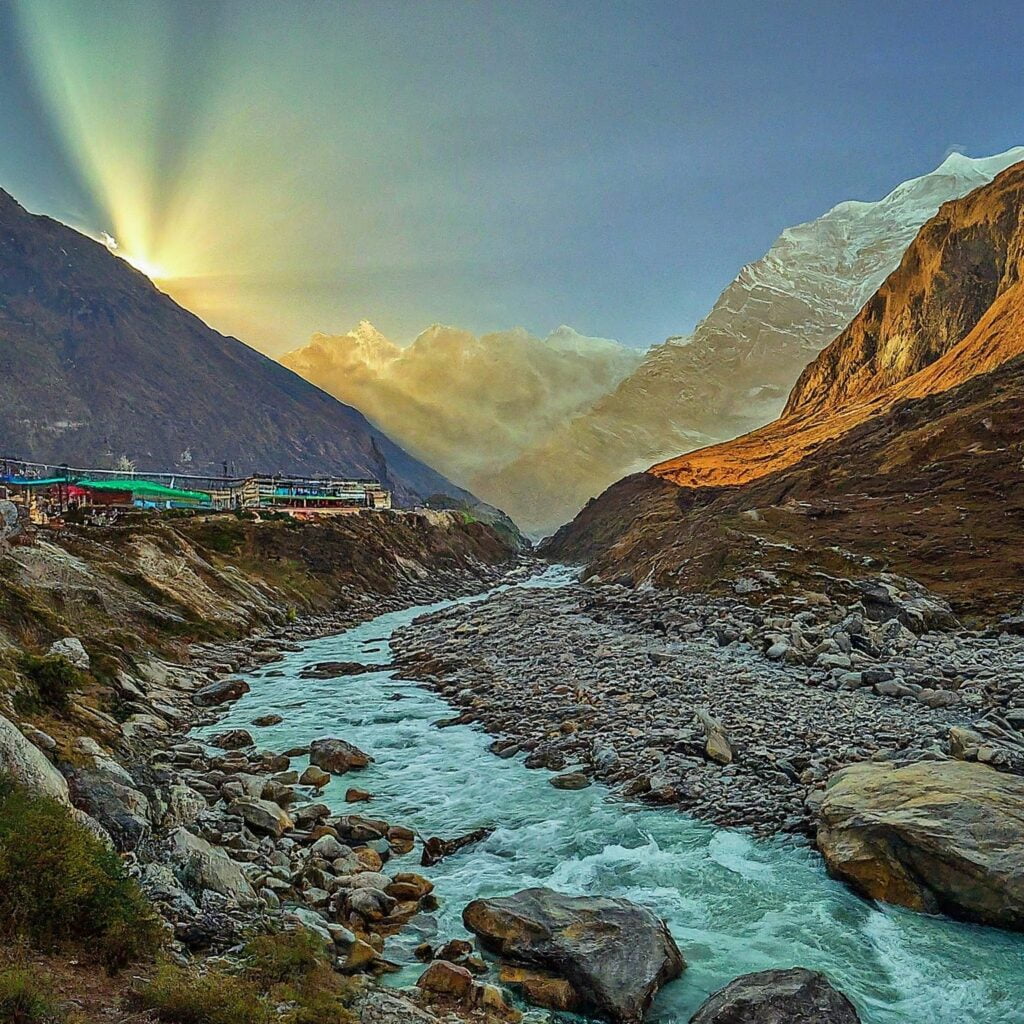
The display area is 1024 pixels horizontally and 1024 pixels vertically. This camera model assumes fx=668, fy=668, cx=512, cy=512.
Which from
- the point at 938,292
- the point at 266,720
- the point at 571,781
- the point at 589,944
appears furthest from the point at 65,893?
the point at 938,292

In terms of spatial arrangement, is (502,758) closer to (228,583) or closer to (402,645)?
(402,645)

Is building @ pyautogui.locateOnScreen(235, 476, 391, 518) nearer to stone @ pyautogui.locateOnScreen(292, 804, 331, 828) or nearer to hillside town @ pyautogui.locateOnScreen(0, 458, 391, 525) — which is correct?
hillside town @ pyautogui.locateOnScreen(0, 458, 391, 525)

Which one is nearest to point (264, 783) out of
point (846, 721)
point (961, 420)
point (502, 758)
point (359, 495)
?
point (502, 758)

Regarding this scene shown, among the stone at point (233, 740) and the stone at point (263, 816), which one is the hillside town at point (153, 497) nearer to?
the stone at point (233, 740)

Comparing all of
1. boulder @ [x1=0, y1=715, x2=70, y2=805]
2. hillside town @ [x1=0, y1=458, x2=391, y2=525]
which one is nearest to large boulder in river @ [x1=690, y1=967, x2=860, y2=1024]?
boulder @ [x1=0, y1=715, x2=70, y2=805]

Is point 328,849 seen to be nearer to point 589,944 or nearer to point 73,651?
point 589,944

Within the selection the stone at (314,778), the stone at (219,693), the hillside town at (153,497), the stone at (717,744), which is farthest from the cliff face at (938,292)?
the stone at (314,778)
